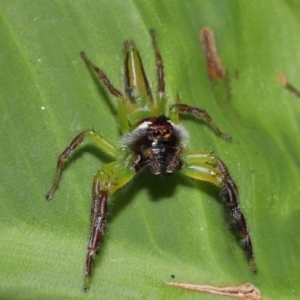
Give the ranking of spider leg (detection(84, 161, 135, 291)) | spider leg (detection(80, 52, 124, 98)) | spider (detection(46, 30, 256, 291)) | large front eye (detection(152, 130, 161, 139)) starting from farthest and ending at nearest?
spider leg (detection(80, 52, 124, 98))
large front eye (detection(152, 130, 161, 139))
spider (detection(46, 30, 256, 291))
spider leg (detection(84, 161, 135, 291))

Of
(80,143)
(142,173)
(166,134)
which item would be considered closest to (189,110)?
(166,134)

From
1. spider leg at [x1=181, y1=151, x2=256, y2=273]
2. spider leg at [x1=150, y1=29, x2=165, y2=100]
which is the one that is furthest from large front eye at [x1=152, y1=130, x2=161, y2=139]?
spider leg at [x1=150, y1=29, x2=165, y2=100]

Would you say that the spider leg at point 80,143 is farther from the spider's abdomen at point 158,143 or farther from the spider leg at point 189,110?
the spider leg at point 189,110

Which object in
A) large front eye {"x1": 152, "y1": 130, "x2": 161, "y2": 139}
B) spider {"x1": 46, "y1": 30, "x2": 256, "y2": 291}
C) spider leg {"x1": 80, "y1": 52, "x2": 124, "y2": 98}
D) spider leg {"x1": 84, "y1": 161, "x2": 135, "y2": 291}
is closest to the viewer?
spider leg {"x1": 84, "y1": 161, "x2": 135, "y2": 291}

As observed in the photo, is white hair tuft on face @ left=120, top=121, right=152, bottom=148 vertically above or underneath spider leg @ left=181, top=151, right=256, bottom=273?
above

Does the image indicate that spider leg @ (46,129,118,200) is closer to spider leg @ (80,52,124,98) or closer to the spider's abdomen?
the spider's abdomen

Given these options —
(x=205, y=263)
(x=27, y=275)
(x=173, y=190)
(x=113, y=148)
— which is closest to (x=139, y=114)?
(x=113, y=148)

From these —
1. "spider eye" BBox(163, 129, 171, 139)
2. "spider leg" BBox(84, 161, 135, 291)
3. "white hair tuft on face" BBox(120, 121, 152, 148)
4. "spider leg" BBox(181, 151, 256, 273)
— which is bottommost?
"spider leg" BBox(181, 151, 256, 273)

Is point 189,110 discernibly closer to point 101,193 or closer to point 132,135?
point 132,135
